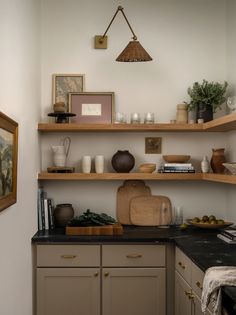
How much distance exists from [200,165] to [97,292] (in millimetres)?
1431

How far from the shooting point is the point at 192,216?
3.54m

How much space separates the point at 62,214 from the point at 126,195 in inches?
23.5

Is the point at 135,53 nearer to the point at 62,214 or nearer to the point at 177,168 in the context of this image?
the point at 177,168

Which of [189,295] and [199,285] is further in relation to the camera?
[189,295]

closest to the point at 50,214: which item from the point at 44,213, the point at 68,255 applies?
the point at 44,213

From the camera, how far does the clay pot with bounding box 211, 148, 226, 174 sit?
3.26 meters

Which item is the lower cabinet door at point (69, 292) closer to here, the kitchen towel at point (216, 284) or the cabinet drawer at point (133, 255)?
the cabinet drawer at point (133, 255)

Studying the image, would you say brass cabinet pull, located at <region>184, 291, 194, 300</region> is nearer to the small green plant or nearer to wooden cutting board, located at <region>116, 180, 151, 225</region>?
wooden cutting board, located at <region>116, 180, 151, 225</region>

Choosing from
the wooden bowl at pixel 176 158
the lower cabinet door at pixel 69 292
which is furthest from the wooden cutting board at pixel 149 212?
the lower cabinet door at pixel 69 292

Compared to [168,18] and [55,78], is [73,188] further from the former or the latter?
[168,18]

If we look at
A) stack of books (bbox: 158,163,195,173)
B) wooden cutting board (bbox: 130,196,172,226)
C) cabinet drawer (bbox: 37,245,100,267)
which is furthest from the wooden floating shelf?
cabinet drawer (bbox: 37,245,100,267)

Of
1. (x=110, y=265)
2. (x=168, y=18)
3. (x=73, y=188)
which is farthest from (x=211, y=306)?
(x=168, y=18)

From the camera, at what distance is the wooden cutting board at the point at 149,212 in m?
3.45

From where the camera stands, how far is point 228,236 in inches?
110
